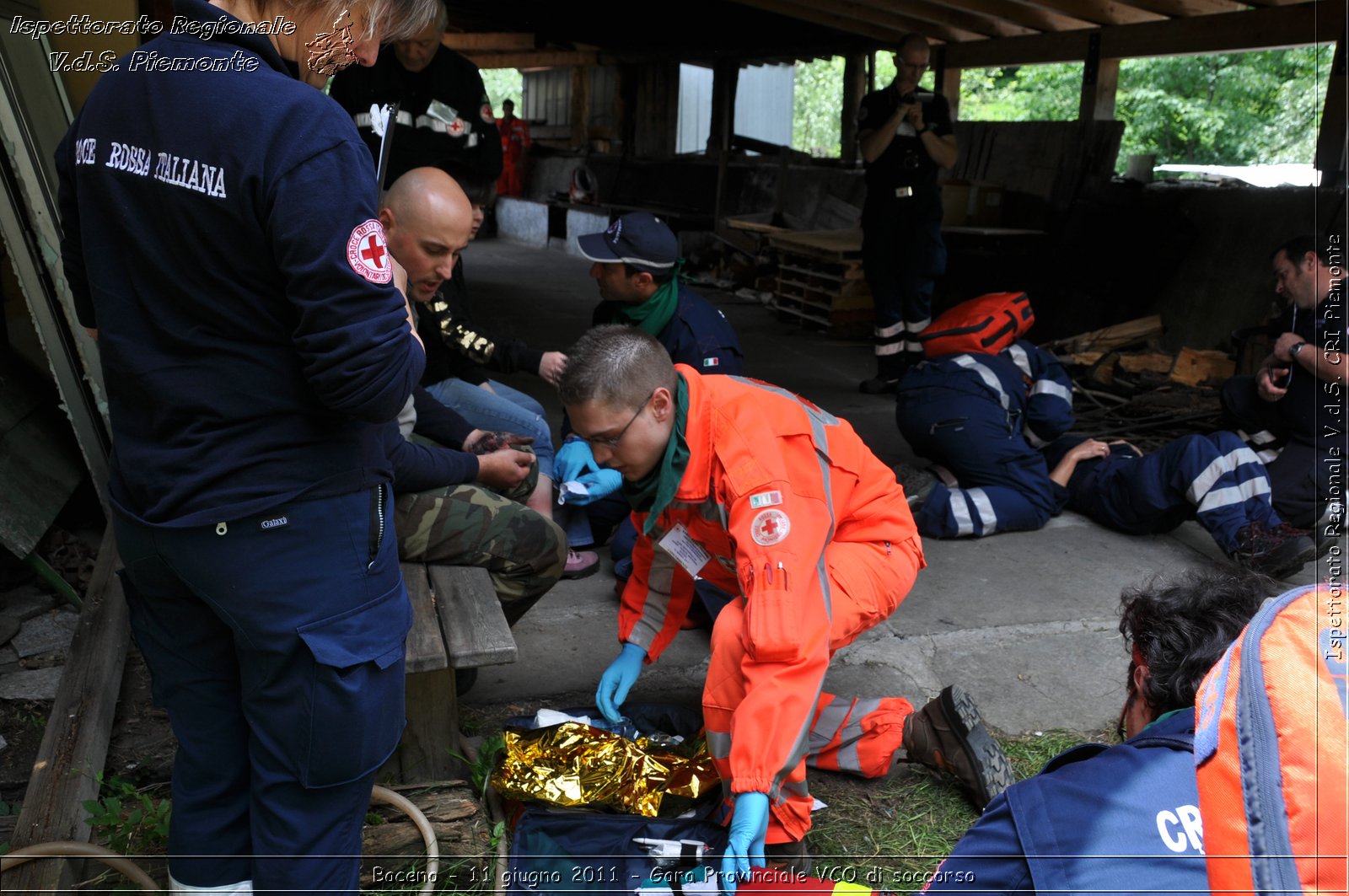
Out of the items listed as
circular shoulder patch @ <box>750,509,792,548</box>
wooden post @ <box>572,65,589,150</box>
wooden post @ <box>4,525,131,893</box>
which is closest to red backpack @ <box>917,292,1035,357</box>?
circular shoulder patch @ <box>750,509,792,548</box>

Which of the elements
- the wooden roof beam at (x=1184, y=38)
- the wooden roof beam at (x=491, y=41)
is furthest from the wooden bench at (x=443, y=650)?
the wooden roof beam at (x=491, y=41)

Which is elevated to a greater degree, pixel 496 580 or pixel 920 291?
pixel 920 291

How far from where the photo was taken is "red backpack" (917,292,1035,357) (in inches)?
168

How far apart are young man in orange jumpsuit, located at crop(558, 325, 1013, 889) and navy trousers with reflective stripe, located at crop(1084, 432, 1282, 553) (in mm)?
1946

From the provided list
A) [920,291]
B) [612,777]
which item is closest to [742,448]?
[612,777]

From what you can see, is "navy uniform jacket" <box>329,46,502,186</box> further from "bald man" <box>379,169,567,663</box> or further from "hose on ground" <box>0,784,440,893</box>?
"hose on ground" <box>0,784,440,893</box>

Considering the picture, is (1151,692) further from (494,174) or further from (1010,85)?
(1010,85)

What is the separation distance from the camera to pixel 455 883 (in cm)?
206

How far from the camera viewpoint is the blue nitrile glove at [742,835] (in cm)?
181

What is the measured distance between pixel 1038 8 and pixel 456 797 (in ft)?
→ 24.3

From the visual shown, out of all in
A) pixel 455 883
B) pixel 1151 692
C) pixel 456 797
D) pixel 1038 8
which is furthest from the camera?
pixel 1038 8

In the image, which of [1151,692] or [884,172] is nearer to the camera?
[1151,692]

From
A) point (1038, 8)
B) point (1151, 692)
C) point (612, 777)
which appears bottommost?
point (612, 777)

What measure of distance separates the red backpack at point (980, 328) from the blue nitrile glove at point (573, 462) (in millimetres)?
1669
